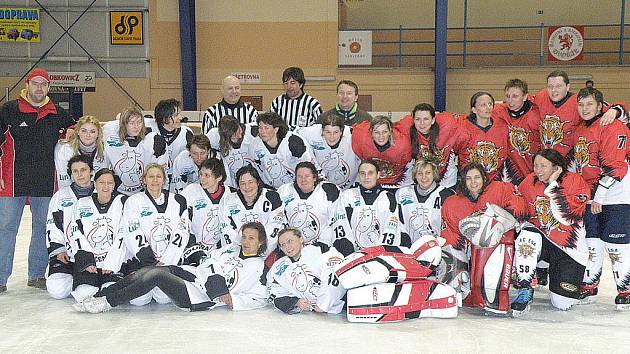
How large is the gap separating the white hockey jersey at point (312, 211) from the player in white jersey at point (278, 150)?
353 mm

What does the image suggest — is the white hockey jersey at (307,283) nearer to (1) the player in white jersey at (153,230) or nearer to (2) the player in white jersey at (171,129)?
(1) the player in white jersey at (153,230)

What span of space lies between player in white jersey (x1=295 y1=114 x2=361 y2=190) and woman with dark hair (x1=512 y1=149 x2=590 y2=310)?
1.43m

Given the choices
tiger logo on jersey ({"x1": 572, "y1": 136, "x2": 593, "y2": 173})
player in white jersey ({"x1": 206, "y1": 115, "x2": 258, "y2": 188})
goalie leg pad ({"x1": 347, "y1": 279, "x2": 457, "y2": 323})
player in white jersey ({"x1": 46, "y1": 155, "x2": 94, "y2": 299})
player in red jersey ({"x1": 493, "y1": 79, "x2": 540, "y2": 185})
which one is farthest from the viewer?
player in white jersey ({"x1": 206, "y1": 115, "x2": 258, "y2": 188})

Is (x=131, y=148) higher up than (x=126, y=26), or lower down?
lower down

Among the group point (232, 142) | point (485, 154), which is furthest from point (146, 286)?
point (485, 154)

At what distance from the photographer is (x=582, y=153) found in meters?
5.16

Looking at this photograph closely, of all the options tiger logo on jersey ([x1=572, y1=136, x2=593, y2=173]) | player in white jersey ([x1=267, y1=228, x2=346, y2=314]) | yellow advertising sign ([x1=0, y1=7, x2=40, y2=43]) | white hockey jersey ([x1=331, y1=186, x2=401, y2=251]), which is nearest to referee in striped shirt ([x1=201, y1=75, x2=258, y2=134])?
white hockey jersey ([x1=331, y1=186, x2=401, y2=251])

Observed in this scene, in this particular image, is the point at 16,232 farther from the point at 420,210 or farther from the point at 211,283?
the point at 420,210

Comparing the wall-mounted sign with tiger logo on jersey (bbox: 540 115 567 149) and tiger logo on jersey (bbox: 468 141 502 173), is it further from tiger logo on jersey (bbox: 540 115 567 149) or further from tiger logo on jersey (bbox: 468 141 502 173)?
tiger logo on jersey (bbox: 540 115 567 149)

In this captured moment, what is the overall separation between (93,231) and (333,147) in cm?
195

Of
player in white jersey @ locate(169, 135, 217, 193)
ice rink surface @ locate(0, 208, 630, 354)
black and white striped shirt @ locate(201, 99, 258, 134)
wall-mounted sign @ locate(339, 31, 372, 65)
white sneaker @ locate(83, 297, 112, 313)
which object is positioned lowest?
ice rink surface @ locate(0, 208, 630, 354)

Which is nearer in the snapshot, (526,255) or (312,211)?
(526,255)

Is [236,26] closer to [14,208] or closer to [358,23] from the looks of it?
[358,23]

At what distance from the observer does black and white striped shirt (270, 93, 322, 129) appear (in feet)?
21.7
